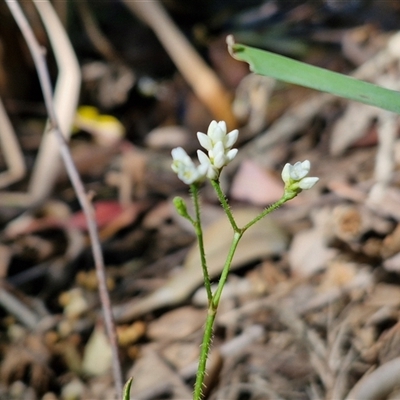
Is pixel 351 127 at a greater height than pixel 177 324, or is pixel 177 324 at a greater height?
pixel 351 127

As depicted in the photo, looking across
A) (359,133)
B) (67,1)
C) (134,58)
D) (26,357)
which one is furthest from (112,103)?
(26,357)

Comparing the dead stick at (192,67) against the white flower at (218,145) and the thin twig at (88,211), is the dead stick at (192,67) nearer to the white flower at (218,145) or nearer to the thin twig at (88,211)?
the thin twig at (88,211)

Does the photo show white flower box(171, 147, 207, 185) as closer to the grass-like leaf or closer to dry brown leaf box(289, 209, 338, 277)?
the grass-like leaf

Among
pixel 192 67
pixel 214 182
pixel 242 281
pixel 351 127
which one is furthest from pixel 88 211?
pixel 192 67

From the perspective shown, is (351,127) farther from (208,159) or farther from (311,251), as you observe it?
(208,159)

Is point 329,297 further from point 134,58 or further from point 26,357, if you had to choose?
point 134,58

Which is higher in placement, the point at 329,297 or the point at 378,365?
the point at 329,297

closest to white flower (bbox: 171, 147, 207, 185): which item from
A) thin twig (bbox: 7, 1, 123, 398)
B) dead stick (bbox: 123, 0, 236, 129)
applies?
thin twig (bbox: 7, 1, 123, 398)
